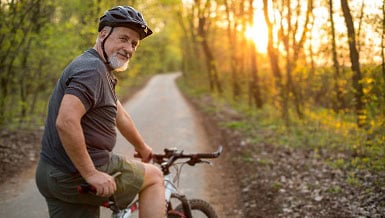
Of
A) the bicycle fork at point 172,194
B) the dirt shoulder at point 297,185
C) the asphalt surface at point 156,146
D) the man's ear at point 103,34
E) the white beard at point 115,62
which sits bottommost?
the dirt shoulder at point 297,185

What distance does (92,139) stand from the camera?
2660 millimetres

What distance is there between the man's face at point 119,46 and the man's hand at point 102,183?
77cm

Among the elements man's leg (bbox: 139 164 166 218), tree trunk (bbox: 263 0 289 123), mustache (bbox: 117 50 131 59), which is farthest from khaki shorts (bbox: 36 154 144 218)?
tree trunk (bbox: 263 0 289 123)

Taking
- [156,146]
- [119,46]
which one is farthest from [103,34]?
[156,146]

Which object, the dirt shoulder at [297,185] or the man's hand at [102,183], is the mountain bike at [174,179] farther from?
the dirt shoulder at [297,185]

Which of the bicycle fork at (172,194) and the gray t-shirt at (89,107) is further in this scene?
the bicycle fork at (172,194)

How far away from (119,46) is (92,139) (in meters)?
0.68

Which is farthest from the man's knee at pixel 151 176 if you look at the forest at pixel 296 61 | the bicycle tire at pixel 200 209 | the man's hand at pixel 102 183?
the forest at pixel 296 61

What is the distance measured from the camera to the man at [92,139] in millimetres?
2471

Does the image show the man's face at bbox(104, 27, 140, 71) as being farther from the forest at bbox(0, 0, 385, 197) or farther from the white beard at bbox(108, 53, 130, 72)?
the forest at bbox(0, 0, 385, 197)

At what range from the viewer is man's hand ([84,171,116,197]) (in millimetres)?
2512

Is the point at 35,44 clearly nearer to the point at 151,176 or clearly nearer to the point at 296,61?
the point at 296,61

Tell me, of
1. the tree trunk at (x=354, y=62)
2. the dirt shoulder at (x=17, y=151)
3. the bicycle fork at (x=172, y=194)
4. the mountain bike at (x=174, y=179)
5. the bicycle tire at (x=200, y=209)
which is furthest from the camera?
the tree trunk at (x=354, y=62)

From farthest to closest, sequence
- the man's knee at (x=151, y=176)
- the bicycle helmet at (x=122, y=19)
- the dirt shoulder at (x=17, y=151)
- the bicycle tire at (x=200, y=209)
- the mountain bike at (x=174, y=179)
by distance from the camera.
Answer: the dirt shoulder at (x=17, y=151) → the bicycle tire at (x=200, y=209) → the mountain bike at (x=174, y=179) → the man's knee at (x=151, y=176) → the bicycle helmet at (x=122, y=19)
